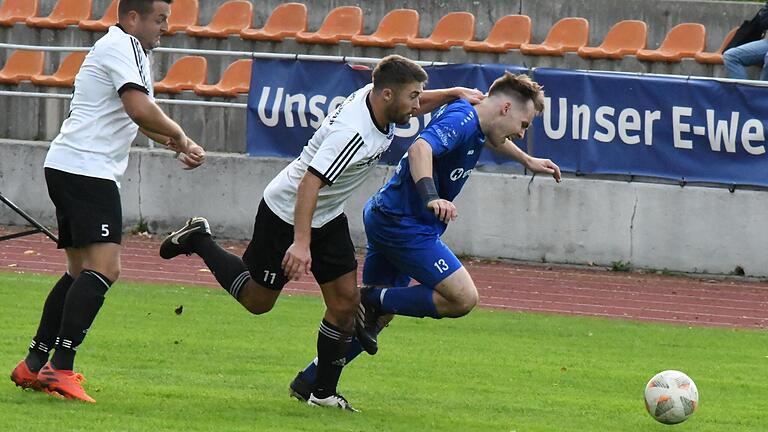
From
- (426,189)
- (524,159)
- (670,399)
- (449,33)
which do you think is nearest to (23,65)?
(449,33)

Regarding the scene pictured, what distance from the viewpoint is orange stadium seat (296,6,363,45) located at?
18297 mm

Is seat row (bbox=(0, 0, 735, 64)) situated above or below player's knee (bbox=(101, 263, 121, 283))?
below

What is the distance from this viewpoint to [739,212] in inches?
578

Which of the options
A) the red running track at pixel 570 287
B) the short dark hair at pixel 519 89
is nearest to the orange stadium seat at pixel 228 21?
the red running track at pixel 570 287

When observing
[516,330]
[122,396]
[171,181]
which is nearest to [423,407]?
[122,396]

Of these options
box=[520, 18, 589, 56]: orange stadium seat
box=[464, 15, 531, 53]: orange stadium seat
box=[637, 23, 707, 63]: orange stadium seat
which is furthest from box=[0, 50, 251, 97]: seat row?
box=[637, 23, 707, 63]: orange stadium seat

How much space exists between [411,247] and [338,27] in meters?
11.7

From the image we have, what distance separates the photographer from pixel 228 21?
1928 cm

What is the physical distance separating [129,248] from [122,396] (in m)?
8.21

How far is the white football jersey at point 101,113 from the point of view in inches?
267

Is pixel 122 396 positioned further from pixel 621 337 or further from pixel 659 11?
pixel 659 11

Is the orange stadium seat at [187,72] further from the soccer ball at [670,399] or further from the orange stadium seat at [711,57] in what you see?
the soccer ball at [670,399]

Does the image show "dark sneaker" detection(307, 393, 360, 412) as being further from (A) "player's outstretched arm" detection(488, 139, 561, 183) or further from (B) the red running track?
(B) the red running track

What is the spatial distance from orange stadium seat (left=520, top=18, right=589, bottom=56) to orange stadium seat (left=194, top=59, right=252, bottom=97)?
11.1ft
